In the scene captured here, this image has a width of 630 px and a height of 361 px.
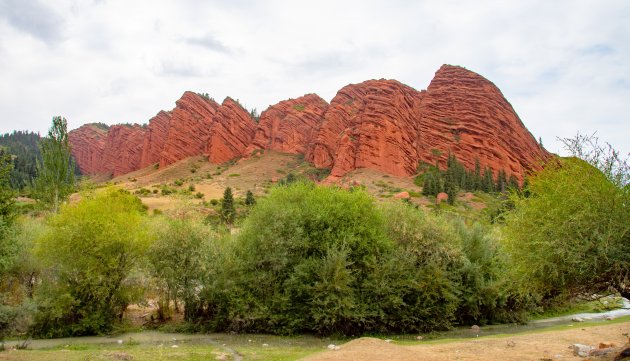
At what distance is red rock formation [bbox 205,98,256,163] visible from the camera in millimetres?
141875

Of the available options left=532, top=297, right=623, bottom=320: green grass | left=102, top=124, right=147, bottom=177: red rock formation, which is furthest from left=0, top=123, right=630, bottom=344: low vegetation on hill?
left=102, top=124, right=147, bottom=177: red rock formation

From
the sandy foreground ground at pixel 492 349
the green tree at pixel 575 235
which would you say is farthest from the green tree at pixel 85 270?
the green tree at pixel 575 235

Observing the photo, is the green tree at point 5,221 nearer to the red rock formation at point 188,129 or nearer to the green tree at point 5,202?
the green tree at point 5,202

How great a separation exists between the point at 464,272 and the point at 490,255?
3686mm

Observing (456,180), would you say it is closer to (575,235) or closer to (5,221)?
(575,235)

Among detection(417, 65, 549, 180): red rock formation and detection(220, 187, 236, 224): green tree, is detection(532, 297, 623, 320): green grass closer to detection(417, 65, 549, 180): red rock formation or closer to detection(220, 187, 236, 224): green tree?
detection(220, 187, 236, 224): green tree

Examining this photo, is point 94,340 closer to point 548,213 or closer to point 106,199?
point 106,199

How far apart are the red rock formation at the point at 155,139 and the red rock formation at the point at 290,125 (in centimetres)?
3689

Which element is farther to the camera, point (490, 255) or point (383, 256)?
point (490, 255)

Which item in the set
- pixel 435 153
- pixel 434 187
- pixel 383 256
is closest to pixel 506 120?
pixel 435 153

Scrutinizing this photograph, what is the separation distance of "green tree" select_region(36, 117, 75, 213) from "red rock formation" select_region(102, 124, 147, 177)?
12756 centimetres

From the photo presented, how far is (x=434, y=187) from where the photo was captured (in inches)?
3408

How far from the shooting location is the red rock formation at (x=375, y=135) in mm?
107812

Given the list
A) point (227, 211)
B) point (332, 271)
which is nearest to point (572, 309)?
point (332, 271)
